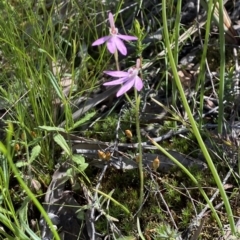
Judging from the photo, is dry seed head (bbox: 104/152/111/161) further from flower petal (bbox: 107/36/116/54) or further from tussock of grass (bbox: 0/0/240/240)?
flower petal (bbox: 107/36/116/54)

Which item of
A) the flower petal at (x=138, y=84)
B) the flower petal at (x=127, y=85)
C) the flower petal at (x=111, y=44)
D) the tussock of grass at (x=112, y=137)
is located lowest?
the tussock of grass at (x=112, y=137)

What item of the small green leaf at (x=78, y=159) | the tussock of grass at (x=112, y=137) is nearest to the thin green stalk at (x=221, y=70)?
the tussock of grass at (x=112, y=137)

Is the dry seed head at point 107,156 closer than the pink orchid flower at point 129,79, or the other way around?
→ the pink orchid flower at point 129,79

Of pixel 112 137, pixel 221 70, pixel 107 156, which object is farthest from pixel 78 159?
pixel 221 70

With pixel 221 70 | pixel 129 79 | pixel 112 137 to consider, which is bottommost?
pixel 112 137

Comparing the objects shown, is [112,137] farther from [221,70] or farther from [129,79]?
[129,79]

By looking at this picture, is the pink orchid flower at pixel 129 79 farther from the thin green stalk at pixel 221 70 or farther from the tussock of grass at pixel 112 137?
the thin green stalk at pixel 221 70

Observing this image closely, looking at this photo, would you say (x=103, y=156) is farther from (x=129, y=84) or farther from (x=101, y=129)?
(x=129, y=84)

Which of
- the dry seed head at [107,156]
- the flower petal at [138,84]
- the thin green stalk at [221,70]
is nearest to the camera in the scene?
the flower petal at [138,84]

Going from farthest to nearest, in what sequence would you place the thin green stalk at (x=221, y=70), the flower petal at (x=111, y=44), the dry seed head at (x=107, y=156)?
the dry seed head at (x=107, y=156) < the thin green stalk at (x=221, y=70) < the flower petal at (x=111, y=44)

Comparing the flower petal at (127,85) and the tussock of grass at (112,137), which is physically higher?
the flower petal at (127,85)

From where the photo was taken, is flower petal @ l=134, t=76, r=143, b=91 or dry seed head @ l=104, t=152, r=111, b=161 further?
dry seed head @ l=104, t=152, r=111, b=161

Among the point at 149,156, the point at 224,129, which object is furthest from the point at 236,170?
the point at 149,156

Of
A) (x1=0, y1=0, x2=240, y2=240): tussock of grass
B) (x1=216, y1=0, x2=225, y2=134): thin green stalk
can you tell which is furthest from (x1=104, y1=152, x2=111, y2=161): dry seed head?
(x1=216, y1=0, x2=225, y2=134): thin green stalk
